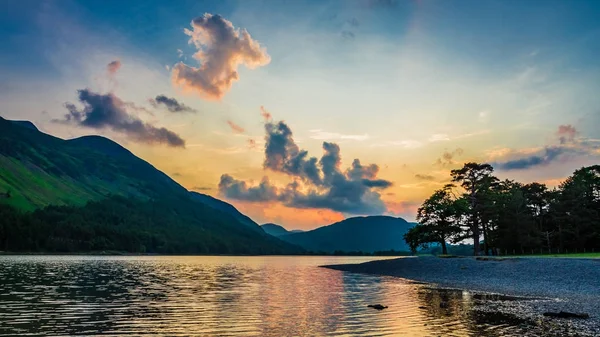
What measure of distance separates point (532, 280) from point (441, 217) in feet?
238

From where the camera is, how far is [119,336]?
2744cm

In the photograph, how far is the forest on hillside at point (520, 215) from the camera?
Result: 116875 mm

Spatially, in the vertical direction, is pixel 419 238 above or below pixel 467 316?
above

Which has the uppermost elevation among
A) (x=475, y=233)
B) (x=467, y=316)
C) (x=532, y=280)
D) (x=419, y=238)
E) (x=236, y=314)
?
(x=475, y=233)

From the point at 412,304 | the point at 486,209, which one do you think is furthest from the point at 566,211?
the point at 412,304

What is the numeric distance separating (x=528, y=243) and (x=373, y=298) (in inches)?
3303

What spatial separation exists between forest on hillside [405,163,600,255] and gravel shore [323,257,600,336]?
3270 cm

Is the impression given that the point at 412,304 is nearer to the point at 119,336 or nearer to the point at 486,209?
the point at 119,336

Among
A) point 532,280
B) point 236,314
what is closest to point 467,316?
point 236,314

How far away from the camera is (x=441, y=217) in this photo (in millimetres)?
133250

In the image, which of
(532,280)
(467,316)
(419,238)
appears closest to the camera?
(467,316)

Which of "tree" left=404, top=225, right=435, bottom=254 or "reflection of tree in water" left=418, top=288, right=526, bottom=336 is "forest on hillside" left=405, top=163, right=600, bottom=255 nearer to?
"tree" left=404, top=225, right=435, bottom=254

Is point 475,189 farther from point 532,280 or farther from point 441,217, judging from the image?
point 532,280

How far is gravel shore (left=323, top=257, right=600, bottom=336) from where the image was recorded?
126ft
